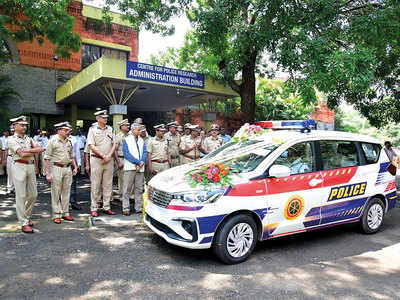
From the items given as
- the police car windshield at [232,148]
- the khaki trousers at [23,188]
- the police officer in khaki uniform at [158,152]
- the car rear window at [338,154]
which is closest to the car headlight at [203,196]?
the police car windshield at [232,148]

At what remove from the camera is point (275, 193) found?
4.50 m

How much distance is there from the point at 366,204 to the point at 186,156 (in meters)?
4.68

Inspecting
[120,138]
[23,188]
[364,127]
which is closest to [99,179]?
[120,138]

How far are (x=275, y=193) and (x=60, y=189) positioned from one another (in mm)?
4119

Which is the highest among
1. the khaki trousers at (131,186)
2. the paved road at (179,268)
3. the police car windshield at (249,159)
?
the police car windshield at (249,159)

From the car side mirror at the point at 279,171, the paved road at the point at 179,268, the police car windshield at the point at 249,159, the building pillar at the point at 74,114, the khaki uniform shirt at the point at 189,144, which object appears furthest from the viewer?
the building pillar at the point at 74,114

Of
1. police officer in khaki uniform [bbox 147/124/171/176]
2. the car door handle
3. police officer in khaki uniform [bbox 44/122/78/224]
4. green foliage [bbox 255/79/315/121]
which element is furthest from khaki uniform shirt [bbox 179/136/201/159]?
green foliage [bbox 255/79/315/121]

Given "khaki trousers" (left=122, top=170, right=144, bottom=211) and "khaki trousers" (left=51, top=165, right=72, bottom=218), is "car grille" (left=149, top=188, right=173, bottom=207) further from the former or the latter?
"khaki trousers" (left=51, top=165, right=72, bottom=218)

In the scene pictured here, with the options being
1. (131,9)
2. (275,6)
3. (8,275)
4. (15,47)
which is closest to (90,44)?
(15,47)

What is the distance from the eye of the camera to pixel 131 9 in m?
11.3

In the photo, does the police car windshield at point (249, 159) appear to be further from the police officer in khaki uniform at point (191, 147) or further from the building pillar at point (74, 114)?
the building pillar at point (74, 114)

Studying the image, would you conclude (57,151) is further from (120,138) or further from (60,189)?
(120,138)

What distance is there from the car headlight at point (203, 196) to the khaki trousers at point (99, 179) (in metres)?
3.06

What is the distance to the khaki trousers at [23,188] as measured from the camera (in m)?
5.40
